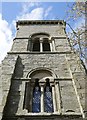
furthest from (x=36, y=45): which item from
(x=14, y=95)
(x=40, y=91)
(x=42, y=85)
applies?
(x=14, y=95)

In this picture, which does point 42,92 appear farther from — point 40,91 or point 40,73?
point 40,73

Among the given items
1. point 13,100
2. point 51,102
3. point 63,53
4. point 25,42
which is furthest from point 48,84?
point 25,42

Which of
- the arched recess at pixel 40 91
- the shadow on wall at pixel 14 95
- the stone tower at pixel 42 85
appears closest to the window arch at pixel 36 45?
the stone tower at pixel 42 85

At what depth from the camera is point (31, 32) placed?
19.8 m

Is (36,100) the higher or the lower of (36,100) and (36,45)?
the lower

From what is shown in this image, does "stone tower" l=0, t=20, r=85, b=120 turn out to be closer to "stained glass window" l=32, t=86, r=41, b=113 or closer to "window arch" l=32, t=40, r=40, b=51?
"stained glass window" l=32, t=86, r=41, b=113

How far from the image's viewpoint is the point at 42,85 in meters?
11.4

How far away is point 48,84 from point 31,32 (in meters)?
8.87

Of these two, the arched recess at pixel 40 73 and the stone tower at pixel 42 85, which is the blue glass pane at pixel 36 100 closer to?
the stone tower at pixel 42 85

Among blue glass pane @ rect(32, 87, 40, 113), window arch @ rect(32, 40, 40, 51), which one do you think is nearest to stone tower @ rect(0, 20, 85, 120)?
blue glass pane @ rect(32, 87, 40, 113)

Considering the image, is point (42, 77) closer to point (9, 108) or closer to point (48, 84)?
point (48, 84)

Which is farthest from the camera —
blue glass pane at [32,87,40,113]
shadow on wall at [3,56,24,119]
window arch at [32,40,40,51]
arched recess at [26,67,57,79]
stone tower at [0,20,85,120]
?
window arch at [32,40,40,51]

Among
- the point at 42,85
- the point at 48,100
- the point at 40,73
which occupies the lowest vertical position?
the point at 48,100

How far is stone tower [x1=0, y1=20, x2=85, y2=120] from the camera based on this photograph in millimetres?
9062
